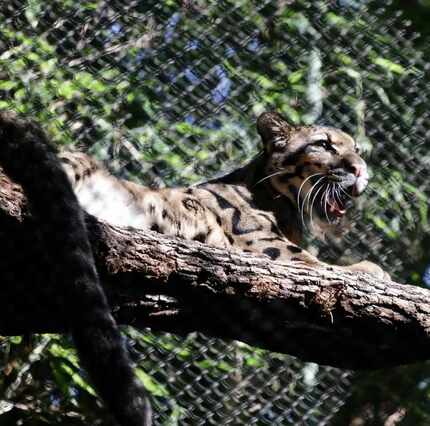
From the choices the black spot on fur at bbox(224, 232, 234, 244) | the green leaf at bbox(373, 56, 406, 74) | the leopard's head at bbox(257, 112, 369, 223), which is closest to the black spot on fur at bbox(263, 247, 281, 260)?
the black spot on fur at bbox(224, 232, 234, 244)

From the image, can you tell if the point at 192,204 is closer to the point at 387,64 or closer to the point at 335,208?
the point at 335,208

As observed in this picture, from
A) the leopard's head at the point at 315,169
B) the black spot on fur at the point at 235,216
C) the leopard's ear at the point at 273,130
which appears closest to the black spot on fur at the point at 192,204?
the black spot on fur at the point at 235,216

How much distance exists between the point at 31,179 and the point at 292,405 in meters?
1.88

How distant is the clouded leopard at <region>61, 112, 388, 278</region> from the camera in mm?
3021

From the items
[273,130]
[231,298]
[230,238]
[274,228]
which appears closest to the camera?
[231,298]

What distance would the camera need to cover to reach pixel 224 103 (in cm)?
393

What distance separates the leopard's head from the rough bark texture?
0.92m

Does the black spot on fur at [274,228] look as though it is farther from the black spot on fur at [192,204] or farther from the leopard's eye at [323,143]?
the leopard's eye at [323,143]

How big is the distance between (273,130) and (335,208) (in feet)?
1.21

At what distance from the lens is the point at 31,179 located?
2352 millimetres

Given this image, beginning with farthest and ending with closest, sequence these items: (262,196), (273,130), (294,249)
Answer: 1. (273,130)
2. (262,196)
3. (294,249)

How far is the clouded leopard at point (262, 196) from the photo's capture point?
3021 millimetres

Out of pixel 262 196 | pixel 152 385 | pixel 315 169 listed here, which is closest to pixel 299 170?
pixel 315 169

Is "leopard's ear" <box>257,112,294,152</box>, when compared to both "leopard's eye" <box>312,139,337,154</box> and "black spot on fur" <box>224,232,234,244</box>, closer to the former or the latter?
"leopard's eye" <box>312,139,337,154</box>
